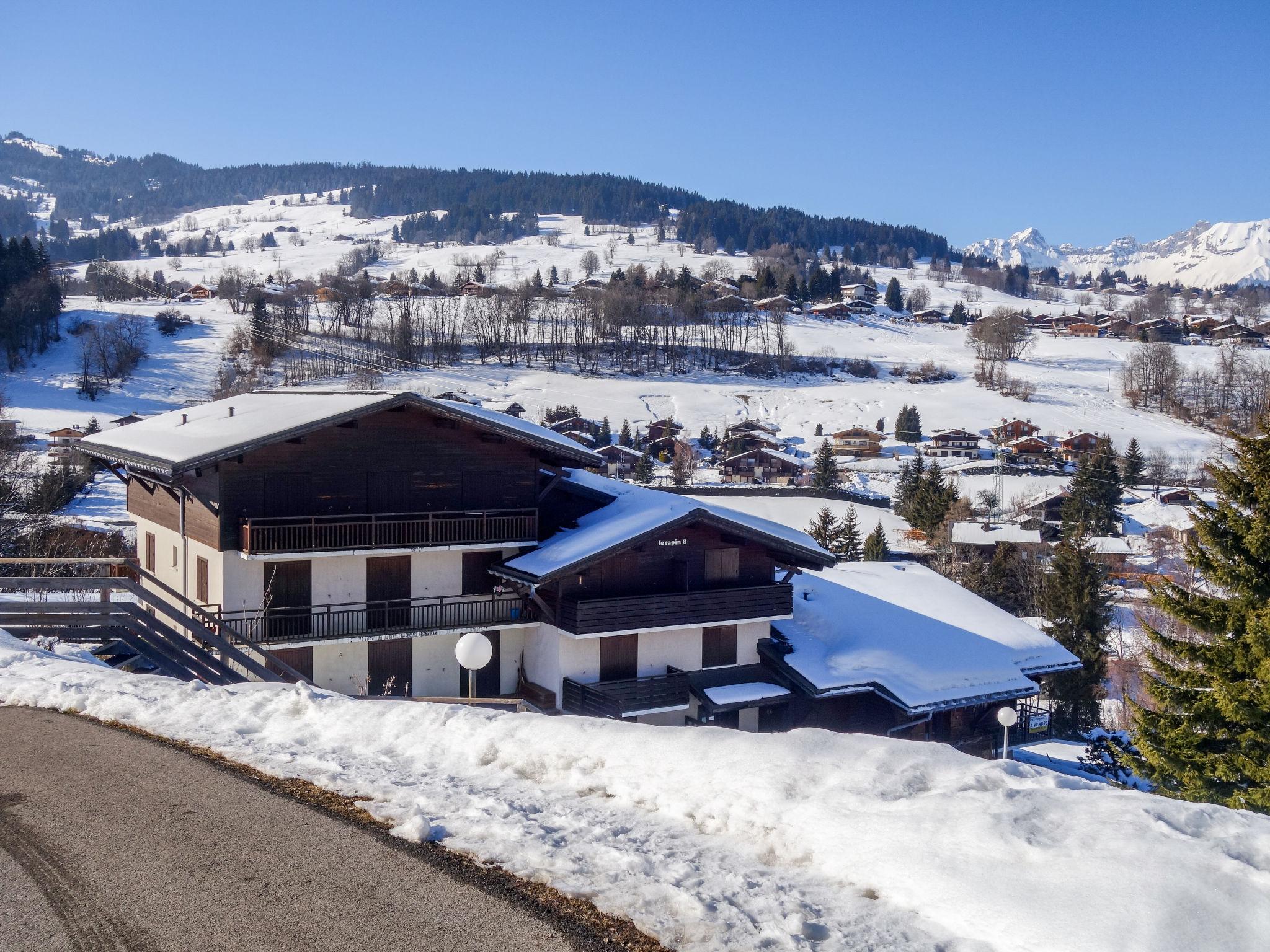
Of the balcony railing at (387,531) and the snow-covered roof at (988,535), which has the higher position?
the balcony railing at (387,531)

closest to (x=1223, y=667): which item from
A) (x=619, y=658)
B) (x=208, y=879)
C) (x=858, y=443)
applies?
(x=619, y=658)

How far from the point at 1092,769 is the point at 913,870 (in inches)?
843

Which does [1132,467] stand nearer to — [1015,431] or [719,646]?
[1015,431]

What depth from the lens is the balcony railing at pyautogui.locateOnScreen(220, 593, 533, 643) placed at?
69.9 feet

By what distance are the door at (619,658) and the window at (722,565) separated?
2.61 metres

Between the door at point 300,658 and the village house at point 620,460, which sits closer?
the door at point 300,658

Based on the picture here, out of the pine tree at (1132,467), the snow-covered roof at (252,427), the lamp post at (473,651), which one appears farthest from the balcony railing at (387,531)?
the pine tree at (1132,467)

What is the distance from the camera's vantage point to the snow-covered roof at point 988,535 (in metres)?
Answer: 62.8

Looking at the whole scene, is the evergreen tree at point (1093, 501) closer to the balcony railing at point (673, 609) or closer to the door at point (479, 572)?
the balcony railing at point (673, 609)

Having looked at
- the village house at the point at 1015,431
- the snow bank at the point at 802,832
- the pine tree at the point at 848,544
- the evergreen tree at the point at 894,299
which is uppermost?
the evergreen tree at the point at 894,299

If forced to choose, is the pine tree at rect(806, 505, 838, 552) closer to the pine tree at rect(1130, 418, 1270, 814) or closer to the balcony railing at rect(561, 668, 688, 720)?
the balcony railing at rect(561, 668, 688, 720)

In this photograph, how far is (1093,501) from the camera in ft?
243

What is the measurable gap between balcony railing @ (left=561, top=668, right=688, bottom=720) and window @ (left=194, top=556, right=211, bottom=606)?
8690 millimetres

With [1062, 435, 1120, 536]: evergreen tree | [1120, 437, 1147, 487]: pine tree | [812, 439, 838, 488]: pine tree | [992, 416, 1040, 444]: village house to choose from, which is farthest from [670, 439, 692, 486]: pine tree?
[1120, 437, 1147, 487]: pine tree
